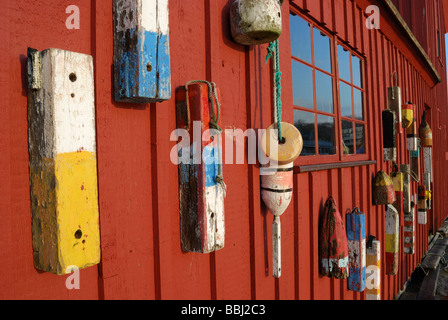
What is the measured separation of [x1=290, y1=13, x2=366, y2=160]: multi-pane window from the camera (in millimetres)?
2668

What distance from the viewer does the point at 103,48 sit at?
1.27 metres

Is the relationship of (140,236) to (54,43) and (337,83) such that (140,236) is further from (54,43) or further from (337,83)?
(337,83)

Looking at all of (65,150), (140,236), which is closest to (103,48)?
(65,150)

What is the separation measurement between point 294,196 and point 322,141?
75cm

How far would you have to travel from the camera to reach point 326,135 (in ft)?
9.91

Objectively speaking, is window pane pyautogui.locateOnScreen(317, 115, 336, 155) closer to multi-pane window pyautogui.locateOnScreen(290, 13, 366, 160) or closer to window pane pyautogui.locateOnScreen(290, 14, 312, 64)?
multi-pane window pyautogui.locateOnScreen(290, 13, 366, 160)

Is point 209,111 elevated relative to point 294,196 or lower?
elevated

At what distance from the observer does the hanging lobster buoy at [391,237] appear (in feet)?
13.6

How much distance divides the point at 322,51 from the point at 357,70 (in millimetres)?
937

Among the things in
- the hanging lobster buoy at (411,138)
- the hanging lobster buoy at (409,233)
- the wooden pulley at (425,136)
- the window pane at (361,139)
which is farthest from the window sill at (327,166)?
the wooden pulley at (425,136)

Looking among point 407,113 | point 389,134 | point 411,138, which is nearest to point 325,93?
point 389,134

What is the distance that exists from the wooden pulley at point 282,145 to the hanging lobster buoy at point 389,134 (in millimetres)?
2632

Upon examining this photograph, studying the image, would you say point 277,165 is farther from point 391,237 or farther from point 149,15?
point 391,237

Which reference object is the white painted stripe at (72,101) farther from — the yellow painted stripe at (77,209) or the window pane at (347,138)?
the window pane at (347,138)
